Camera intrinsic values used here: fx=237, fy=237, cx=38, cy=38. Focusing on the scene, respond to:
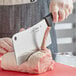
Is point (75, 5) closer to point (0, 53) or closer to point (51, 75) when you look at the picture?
point (0, 53)

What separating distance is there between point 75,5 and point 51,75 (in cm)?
97

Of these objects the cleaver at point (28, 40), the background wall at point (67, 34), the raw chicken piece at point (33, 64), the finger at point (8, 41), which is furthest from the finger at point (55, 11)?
the background wall at point (67, 34)

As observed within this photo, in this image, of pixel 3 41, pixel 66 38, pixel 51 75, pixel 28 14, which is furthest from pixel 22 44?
pixel 66 38

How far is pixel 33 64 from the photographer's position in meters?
0.90

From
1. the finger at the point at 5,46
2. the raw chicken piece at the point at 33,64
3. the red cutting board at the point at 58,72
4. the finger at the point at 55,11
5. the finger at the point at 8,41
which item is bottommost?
the red cutting board at the point at 58,72

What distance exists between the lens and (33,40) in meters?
0.90

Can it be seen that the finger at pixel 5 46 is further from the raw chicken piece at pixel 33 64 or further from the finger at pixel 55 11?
the finger at pixel 55 11

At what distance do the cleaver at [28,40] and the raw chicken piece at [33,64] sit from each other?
22 millimetres

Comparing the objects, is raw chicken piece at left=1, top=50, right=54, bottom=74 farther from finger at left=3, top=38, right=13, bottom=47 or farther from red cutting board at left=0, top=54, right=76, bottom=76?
finger at left=3, top=38, right=13, bottom=47

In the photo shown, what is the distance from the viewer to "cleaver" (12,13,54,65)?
32.8 inches

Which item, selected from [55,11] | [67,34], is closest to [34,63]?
[55,11]

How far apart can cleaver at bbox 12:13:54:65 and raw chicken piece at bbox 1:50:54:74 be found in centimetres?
2

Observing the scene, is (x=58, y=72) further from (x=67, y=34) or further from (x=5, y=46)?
(x=67, y=34)

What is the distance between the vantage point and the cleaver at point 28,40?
2.73ft
